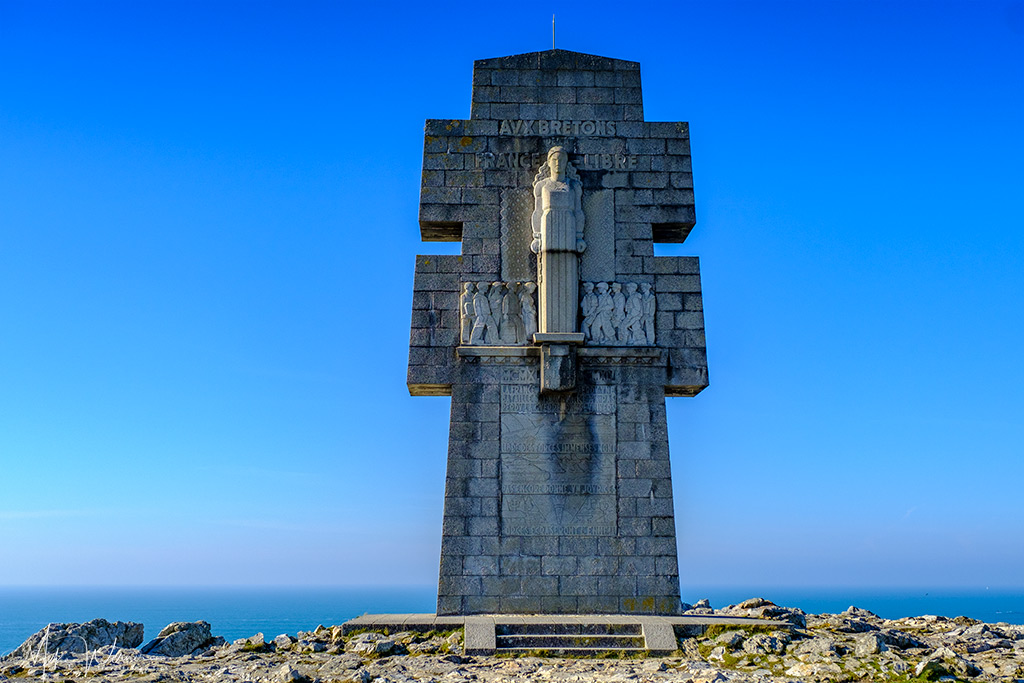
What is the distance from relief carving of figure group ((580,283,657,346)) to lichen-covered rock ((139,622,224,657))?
6119 millimetres

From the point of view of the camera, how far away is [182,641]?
10.5 metres

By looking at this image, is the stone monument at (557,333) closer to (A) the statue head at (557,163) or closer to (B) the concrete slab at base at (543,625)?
(A) the statue head at (557,163)

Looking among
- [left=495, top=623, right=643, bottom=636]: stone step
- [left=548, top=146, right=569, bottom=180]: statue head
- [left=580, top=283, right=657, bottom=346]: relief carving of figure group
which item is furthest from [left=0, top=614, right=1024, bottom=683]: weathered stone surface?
[left=548, top=146, right=569, bottom=180]: statue head

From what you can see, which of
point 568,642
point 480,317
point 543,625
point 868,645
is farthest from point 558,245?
point 868,645

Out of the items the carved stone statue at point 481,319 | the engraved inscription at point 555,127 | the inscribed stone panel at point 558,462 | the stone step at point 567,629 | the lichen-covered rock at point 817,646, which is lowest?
the lichen-covered rock at point 817,646

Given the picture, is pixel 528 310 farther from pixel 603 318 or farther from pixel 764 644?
pixel 764 644

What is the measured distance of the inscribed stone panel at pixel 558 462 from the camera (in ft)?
37.9

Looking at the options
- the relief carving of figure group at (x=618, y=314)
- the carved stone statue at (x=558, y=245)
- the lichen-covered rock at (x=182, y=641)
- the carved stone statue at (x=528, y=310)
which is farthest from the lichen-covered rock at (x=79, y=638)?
the relief carving of figure group at (x=618, y=314)

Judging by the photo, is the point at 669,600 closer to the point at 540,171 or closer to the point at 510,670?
the point at 510,670

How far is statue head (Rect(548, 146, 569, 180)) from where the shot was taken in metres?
12.6

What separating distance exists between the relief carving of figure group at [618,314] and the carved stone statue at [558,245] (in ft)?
0.74

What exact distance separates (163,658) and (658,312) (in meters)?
7.51

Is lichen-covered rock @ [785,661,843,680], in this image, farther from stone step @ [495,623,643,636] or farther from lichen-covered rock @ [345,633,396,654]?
lichen-covered rock @ [345,633,396,654]

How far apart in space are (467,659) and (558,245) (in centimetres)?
555
